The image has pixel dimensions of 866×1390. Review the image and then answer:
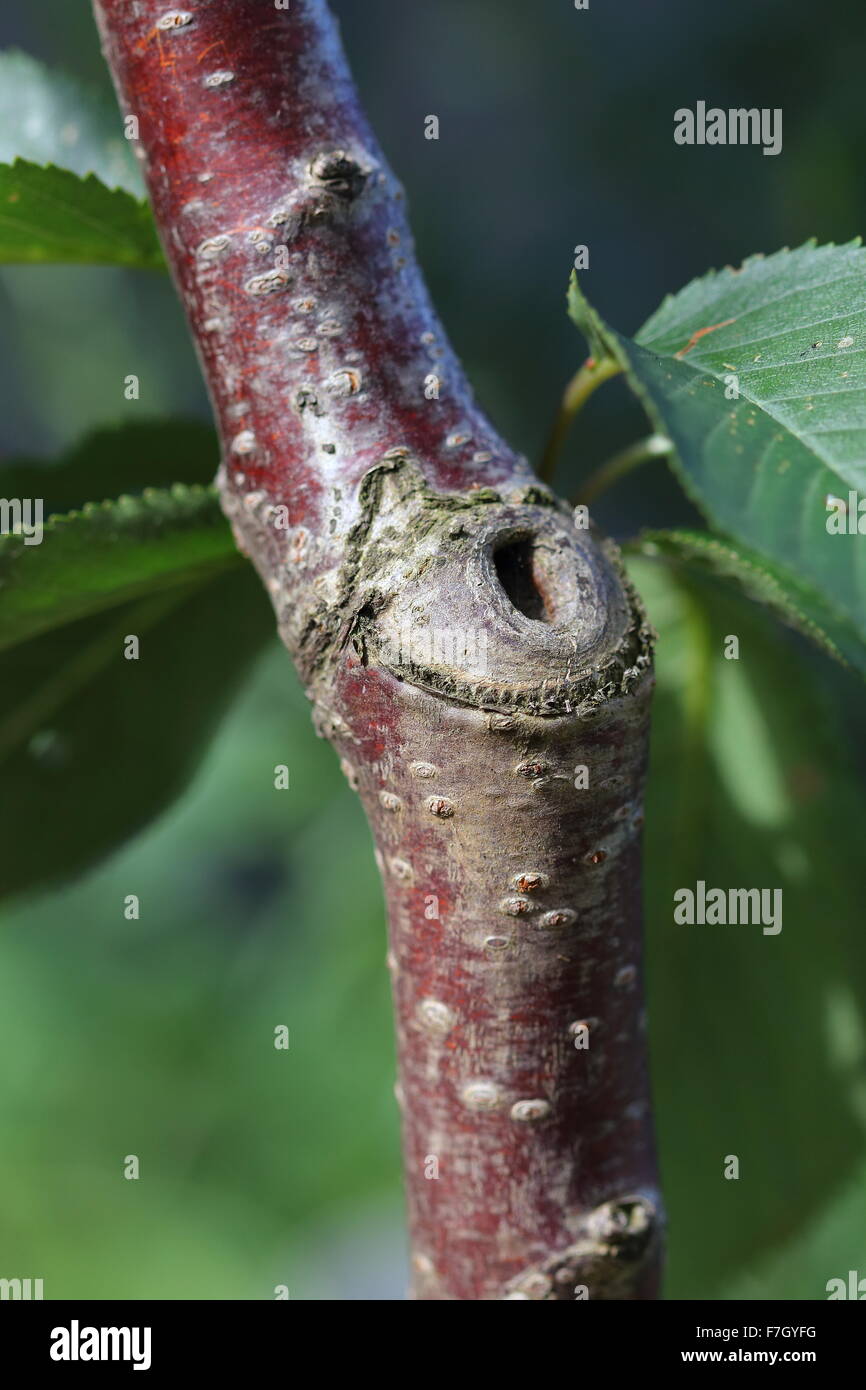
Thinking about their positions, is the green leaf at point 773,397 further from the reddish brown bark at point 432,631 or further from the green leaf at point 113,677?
the green leaf at point 113,677

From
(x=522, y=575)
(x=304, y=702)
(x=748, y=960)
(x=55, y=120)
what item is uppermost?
(x=55, y=120)

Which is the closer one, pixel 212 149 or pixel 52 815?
pixel 212 149

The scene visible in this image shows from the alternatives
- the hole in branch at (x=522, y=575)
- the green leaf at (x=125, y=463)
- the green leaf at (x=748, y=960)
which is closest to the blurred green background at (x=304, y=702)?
the green leaf at (x=748, y=960)

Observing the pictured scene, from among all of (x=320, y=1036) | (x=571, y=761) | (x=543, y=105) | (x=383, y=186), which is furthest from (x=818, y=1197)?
(x=543, y=105)

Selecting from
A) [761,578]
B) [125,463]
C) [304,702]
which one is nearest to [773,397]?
[761,578]

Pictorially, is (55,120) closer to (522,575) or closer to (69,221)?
(69,221)

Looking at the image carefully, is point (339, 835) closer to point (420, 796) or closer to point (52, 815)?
point (52, 815)

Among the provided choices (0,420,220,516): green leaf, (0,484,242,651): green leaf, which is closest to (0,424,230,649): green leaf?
(0,484,242,651): green leaf
